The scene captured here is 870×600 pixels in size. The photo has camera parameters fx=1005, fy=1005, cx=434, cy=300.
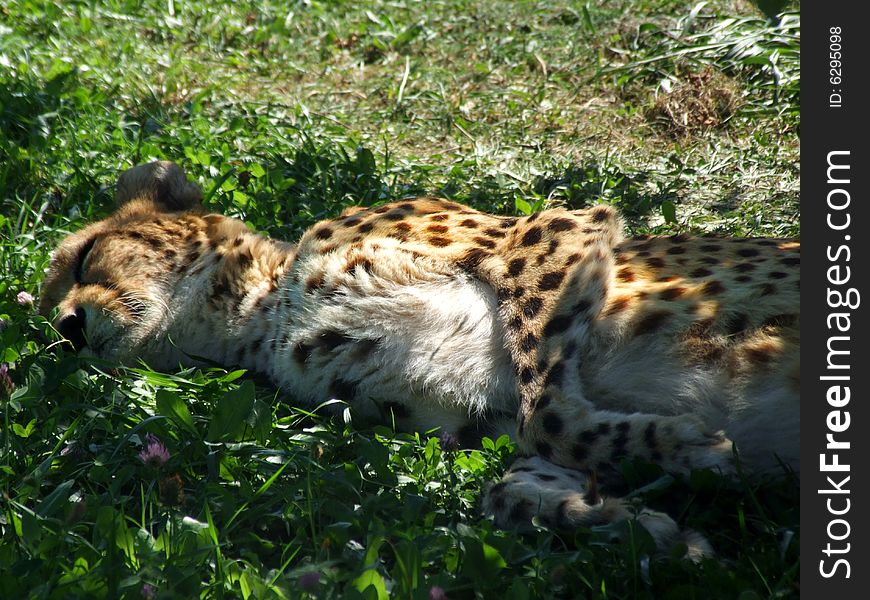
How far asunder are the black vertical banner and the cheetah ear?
10.2 feet

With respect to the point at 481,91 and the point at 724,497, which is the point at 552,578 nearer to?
the point at 724,497

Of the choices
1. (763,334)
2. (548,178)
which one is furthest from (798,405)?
(548,178)

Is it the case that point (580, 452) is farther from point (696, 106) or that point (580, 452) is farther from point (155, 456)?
point (696, 106)

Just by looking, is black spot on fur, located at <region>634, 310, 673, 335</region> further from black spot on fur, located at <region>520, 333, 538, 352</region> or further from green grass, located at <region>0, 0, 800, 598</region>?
green grass, located at <region>0, 0, 800, 598</region>

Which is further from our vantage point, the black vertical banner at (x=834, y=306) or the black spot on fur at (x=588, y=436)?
the black spot on fur at (x=588, y=436)

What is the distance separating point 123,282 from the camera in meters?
4.66

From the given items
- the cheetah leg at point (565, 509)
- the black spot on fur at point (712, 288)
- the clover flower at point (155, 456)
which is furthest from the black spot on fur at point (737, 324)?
the clover flower at point (155, 456)

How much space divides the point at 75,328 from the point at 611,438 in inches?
97.9

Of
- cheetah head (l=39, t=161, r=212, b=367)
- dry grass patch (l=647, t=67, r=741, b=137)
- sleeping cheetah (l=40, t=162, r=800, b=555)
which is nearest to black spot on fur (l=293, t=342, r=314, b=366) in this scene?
sleeping cheetah (l=40, t=162, r=800, b=555)

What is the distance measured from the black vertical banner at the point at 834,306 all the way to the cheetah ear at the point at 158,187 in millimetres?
3106

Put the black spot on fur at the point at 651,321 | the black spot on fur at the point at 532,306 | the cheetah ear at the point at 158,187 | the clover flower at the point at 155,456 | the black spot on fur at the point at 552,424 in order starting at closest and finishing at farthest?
the clover flower at the point at 155,456 → the black spot on fur at the point at 552,424 → the black spot on fur at the point at 651,321 → the black spot on fur at the point at 532,306 → the cheetah ear at the point at 158,187

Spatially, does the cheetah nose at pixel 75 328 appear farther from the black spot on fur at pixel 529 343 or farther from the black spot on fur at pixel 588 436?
the black spot on fur at pixel 588 436

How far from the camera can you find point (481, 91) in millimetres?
7227

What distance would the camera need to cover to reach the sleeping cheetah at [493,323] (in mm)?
3543
